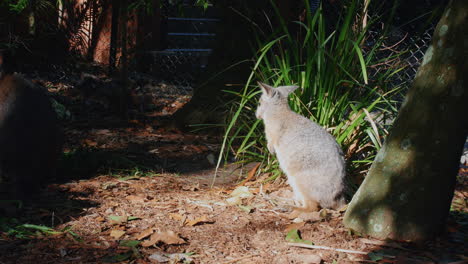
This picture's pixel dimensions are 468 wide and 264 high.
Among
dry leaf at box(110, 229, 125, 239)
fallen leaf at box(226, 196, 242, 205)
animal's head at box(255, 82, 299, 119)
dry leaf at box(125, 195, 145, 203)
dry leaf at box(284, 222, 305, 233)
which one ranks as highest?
animal's head at box(255, 82, 299, 119)

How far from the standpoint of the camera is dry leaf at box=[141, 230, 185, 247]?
325 centimetres

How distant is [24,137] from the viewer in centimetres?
409

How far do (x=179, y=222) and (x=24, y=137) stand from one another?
4.85 ft

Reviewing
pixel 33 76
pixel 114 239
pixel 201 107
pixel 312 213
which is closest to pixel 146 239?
pixel 114 239

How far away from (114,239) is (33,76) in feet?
21.5

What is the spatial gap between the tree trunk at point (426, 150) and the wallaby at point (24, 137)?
2.50m

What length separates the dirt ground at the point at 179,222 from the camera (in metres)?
3.13

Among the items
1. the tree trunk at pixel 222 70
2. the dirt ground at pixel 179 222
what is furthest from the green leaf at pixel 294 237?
the tree trunk at pixel 222 70

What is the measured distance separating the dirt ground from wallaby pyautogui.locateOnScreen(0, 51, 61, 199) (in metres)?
0.19

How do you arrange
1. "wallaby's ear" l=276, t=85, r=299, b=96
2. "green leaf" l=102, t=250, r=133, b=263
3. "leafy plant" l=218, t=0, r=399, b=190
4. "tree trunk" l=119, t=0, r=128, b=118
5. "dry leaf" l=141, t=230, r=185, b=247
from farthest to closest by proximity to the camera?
"tree trunk" l=119, t=0, r=128, b=118
"leafy plant" l=218, t=0, r=399, b=190
"wallaby's ear" l=276, t=85, r=299, b=96
"dry leaf" l=141, t=230, r=185, b=247
"green leaf" l=102, t=250, r=133, b=263

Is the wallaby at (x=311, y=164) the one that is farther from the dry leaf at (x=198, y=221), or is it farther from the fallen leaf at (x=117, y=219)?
the fallen leaf at (x=117, y=219)

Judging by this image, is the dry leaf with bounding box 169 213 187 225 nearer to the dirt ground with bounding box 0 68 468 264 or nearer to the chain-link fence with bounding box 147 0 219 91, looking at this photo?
the dirt ground with bounding box 0 68 468 264

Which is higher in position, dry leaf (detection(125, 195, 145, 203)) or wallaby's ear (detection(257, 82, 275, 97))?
wallaby's ear (detection(257, 82, 275, 97))

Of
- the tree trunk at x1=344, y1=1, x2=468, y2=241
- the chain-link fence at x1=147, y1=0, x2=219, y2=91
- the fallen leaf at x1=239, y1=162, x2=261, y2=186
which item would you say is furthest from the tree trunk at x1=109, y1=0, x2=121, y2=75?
the tree trunk at x1=344, y1=1, x2=468, y2=241
